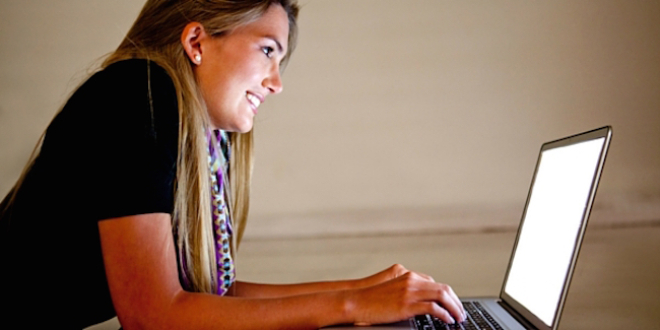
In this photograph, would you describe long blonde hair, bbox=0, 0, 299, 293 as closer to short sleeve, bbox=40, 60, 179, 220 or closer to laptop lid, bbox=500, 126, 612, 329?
short sleeve, bbox=40, 60, 179, 220

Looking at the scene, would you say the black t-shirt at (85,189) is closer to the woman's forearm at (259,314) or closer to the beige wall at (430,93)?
the woman's forearm at (259,314)

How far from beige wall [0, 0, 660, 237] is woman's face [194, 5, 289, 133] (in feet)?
2.79

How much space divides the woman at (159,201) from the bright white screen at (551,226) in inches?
5.9

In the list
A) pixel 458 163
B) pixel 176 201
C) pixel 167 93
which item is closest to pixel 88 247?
pixel 176 201

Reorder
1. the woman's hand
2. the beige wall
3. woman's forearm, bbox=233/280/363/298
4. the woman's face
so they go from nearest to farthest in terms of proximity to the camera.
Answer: the woman's hand < the woman's face < woman's forearm, bbox=233/280/363/298 < the beige wall

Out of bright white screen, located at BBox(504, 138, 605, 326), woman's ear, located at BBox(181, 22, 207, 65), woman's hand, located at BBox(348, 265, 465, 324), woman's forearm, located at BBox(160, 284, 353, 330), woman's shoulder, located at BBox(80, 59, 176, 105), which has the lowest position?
woman's forearm, located at BBox(160, 284, 353, 330)

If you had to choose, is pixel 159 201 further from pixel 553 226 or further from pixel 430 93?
pixel 430 93

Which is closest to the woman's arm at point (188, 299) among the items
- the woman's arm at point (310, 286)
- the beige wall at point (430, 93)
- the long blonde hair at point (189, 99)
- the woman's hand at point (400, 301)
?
the woman's hand at point (400, 301)

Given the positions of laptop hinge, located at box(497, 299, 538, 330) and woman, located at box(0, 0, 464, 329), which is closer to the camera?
woman, located at box(0, 0, 464, 329)

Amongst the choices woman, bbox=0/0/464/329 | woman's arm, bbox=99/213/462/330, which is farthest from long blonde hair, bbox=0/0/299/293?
woman's arm, bbox=99/213/462/330

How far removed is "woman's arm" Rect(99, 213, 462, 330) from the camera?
0.78m

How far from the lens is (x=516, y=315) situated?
102 cm

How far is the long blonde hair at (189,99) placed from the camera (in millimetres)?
917

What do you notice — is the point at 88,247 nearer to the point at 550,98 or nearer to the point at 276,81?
the point at 276,81
